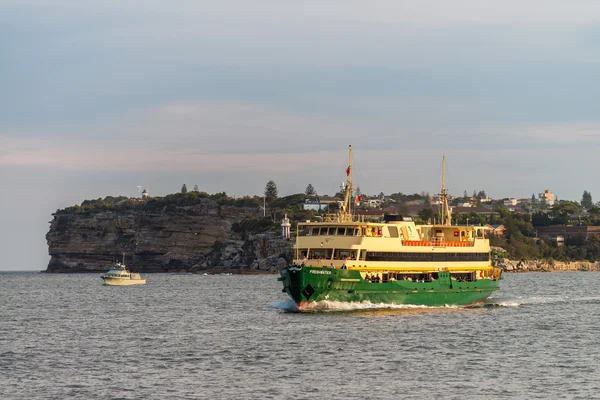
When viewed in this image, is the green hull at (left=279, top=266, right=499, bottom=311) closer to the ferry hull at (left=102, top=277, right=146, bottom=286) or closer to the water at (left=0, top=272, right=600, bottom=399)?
the water at (left=0, top=272, right=600, bottom=399)

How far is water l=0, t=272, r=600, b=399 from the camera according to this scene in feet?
139

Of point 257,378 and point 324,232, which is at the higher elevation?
point 324,232

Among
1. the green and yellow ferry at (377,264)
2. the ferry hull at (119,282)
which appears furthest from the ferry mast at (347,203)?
the ferry hull at (119,282)

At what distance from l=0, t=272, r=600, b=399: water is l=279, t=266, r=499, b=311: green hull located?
99cm

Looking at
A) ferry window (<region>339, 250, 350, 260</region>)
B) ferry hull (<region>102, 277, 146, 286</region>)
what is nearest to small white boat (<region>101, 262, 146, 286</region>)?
ferry hull (<region>102, 277, 146, 286</region>)

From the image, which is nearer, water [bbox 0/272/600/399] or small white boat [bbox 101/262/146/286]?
water [bbox 0/272/600/399]

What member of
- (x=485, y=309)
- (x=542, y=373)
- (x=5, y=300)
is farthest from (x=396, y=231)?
(x=5, y=300)

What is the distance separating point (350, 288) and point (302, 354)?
70.5 feet

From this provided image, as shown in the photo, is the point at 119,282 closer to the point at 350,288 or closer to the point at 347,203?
the point at 347,203

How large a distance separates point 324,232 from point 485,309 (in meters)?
17.1

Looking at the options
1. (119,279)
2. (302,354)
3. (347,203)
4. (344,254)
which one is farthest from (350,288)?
(119,279)

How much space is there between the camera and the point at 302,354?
52625mm

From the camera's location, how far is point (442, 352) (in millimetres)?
53844

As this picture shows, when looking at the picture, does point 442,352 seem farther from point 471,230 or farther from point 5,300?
point 5,300
